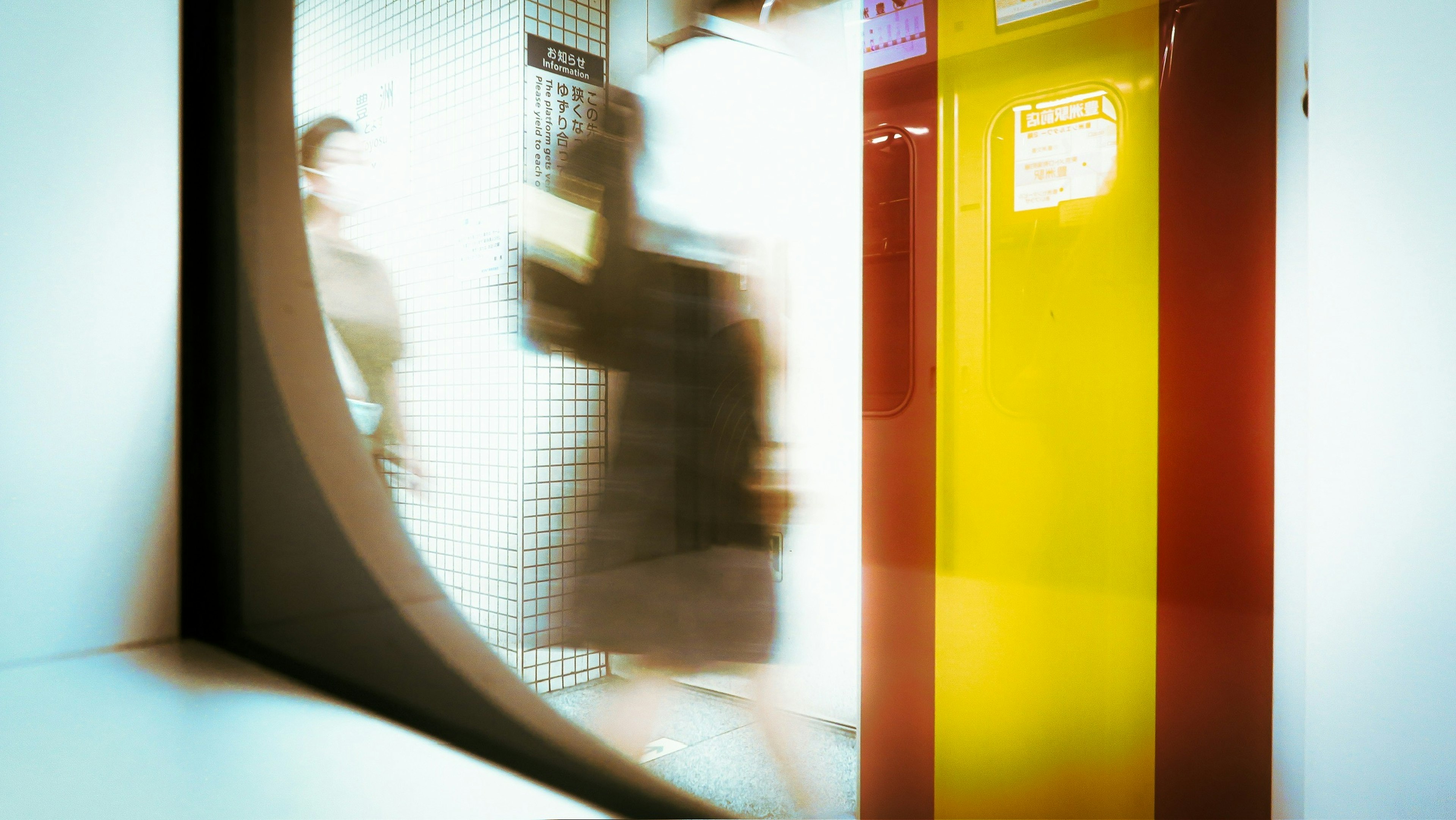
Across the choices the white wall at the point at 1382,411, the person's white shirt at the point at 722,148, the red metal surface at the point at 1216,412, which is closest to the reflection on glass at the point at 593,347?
the person's white shirt at the point at 722,148

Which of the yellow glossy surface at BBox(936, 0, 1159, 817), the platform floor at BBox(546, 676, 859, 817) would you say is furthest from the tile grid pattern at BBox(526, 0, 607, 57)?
the platform floor at BBox(546, 676, 859, 817)

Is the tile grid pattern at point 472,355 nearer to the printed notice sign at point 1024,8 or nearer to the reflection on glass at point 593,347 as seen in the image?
the reflection on glass at point 593,347

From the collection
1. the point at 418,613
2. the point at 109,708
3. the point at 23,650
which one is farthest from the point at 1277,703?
the point at 23,650

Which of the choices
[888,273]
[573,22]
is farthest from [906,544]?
[573,22]

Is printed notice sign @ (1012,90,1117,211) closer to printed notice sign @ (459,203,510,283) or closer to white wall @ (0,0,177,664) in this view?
printed notice sign @ (459,203,510,283)

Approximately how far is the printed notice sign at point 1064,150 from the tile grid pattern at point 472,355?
2.70ft

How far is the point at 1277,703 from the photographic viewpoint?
843mm

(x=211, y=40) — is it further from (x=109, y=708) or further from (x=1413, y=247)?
(x=1413, y=247)

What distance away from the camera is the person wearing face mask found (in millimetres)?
1974

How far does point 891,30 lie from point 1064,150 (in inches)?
12.4

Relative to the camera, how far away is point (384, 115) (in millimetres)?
1966

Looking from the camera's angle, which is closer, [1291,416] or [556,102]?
[1291,416]

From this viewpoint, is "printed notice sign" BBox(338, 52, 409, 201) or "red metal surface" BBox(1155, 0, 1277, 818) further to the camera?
"printed notice sign" BBox(338, 52, 409, 201)

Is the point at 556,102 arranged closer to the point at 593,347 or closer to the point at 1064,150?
the point at 593,347
